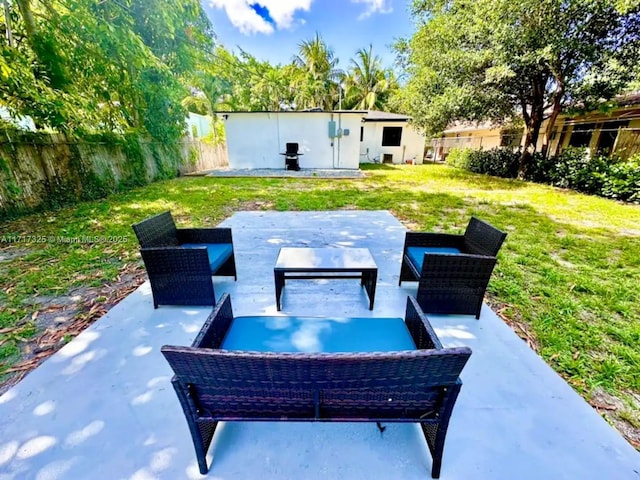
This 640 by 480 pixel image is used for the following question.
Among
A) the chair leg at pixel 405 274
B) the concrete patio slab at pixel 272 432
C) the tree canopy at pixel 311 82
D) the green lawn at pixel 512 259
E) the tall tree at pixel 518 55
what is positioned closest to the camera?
the concrete patio slab at pixel 272 432

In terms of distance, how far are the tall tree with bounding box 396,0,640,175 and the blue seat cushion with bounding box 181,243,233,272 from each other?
8.40 meters

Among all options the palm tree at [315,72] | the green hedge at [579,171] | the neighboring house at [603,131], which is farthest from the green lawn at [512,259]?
the palm tree at [315,72]

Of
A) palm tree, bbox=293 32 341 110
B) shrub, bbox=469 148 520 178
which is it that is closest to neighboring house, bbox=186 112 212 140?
palm tree, bbox=293 32 341 110

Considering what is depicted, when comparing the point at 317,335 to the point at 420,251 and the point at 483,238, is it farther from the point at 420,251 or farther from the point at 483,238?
the point at 483,238

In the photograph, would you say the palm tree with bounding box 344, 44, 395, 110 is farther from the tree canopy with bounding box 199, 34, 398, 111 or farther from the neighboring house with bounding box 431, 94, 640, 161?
the neighboring house with bounding box 431, 94, 640, 161

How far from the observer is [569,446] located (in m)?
1.46

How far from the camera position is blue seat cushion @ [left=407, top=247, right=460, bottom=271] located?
106 inches

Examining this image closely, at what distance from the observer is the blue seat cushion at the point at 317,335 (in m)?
1.54

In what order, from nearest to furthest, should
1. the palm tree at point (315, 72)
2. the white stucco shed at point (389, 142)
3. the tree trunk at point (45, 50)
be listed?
the tree trunk at point (45, 50), the white stucco shed at point (389, 142), the palm tree at point (315, 72)

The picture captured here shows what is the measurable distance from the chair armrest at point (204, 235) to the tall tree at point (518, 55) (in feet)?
27.3

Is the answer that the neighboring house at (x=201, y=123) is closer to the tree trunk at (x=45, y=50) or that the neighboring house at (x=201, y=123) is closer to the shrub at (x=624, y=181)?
the tree trunk at (x=45, y=50)

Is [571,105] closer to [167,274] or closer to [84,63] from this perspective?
[167,274]

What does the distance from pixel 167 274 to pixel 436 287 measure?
2350 mm

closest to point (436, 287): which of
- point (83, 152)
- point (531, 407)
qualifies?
point (531, 407)
